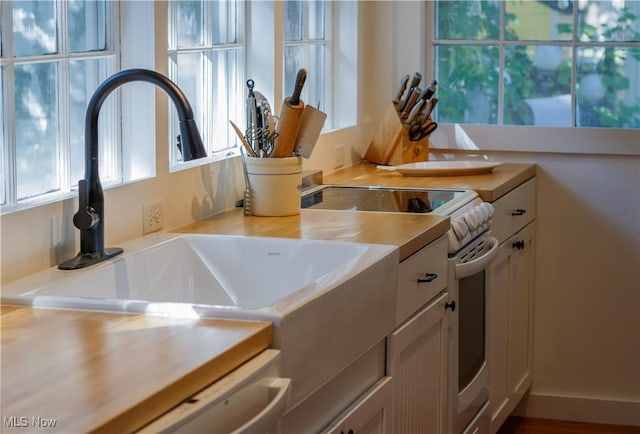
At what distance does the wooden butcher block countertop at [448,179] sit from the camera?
3.61m

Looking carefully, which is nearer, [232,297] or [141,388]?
[141,388]

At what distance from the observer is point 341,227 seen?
2779 mm

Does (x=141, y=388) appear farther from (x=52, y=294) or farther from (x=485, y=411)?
(x=485, y=411)

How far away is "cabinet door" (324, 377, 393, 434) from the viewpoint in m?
2.18

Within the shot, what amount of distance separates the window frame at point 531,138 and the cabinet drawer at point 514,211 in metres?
0.16

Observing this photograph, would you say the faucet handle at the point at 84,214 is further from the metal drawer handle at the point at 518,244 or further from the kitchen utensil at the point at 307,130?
the metal drawer handle at the point at 518,244

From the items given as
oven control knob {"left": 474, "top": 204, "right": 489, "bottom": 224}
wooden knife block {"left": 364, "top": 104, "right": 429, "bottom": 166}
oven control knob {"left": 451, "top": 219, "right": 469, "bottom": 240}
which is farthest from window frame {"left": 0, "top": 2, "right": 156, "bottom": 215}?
wooden knife block {"left": 364, "top": 104, "right": 429, "bottom": 166}

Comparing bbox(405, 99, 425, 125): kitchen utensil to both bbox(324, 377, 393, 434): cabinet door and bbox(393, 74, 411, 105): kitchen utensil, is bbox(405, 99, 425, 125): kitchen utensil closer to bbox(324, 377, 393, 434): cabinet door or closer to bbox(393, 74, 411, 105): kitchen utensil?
bbox(393, 74, 411, 105): kitchen utensil

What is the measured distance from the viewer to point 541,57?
430 centimetres

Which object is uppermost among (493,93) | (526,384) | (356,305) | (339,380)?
(493,93)

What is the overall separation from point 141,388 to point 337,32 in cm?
296

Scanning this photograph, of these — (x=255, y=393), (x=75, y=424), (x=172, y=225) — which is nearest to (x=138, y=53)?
(x=172, y=225)

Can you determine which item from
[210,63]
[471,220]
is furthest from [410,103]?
[210,63]

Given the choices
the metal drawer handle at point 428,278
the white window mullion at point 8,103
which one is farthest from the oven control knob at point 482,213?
the white window mullion at point 8,103
